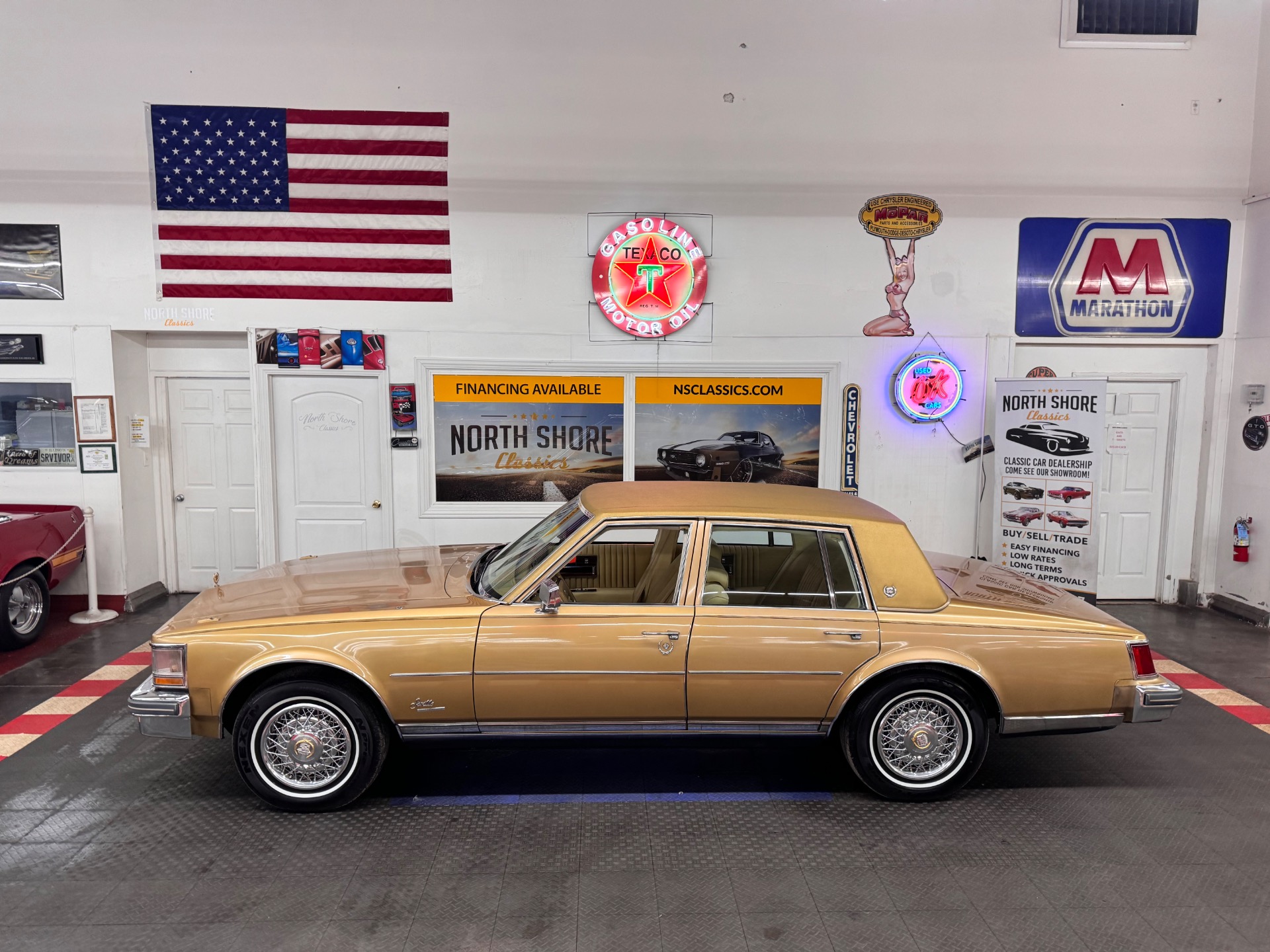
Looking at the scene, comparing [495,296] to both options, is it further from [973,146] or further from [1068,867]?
[1068,867]

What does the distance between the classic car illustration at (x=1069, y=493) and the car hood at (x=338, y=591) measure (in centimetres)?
513

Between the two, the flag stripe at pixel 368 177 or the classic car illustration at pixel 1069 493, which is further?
the flag stripe at pixel 368 177

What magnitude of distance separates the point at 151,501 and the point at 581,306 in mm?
4741

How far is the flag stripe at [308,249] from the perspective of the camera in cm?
698

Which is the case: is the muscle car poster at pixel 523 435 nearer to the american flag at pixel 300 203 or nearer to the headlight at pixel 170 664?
the american flag at pixel 300 203

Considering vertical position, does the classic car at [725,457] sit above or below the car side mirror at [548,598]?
above

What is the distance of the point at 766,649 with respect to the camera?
3.71 meters

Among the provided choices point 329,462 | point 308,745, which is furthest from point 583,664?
point 329,462

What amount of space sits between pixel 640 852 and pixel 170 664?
2.39 m

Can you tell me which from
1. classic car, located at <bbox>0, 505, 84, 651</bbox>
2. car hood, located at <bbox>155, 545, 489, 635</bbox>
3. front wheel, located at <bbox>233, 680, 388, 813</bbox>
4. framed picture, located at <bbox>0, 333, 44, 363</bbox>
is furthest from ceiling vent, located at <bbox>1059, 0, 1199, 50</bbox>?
classic car, located at <bbox>0, 505, 84, 651</bbox>

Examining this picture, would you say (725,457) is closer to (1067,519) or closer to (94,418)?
(1067,519)

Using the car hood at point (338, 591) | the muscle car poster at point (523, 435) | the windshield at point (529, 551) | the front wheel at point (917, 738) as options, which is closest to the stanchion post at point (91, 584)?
the muscle car poster at point (523, 435)

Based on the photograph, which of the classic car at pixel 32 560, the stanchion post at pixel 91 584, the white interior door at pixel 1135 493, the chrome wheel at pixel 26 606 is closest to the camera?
the classic car at pixel 32 560

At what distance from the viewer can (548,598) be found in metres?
3.69
